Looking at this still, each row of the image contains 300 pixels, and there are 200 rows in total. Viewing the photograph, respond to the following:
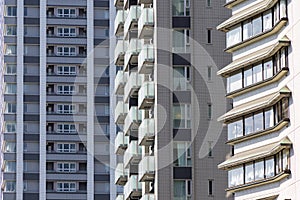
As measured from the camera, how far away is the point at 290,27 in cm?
6366

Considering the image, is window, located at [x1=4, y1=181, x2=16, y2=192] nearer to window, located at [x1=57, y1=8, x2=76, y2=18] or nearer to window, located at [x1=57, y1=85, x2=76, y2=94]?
window, located at [x1=57, y1=85, x2=76, y2=94]

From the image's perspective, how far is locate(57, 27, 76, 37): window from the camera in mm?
152500

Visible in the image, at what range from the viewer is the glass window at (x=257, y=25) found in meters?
68.4

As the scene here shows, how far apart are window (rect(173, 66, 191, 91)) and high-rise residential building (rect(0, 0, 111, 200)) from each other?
62.5 meters

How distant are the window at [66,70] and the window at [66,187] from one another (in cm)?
1581

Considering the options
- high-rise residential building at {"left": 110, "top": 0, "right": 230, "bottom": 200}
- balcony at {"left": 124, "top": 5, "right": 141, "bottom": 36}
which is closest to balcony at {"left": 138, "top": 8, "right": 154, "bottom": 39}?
high-rise residential building at {"left": 110, "top": 0, "right": 230, "bottom": 200}

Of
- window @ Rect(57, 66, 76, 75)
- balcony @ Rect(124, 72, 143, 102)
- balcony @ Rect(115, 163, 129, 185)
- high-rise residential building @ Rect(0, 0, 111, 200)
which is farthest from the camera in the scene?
window @ Rect(57, 66, 76, 75)

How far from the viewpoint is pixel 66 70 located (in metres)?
152

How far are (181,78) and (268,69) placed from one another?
779 inches

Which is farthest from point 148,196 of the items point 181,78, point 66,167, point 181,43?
point 66,167

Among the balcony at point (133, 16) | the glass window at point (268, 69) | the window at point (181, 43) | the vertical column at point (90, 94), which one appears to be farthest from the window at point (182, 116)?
the vertical column at point (90, 94)

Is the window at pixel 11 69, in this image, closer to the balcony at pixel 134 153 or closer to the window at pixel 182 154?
the balcony at pixel 134 153

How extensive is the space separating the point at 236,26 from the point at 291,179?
533 inches

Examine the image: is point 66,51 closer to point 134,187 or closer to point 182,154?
point 134,187
